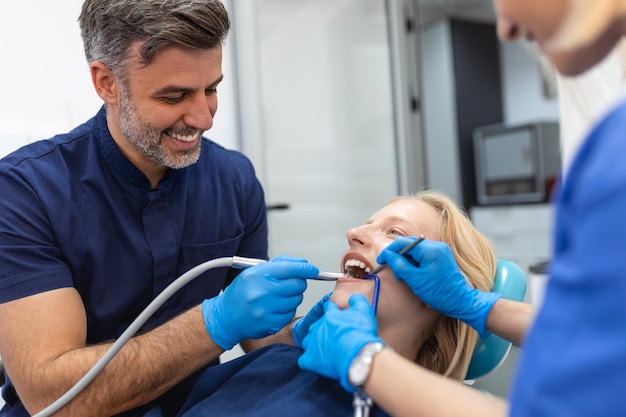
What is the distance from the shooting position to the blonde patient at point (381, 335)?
1121 mm

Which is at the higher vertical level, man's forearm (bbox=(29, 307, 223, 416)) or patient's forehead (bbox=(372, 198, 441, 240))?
patient's forehead (bbox=(372, 198, 441, 240))

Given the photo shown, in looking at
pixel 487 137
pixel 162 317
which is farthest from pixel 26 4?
pixel 487 137

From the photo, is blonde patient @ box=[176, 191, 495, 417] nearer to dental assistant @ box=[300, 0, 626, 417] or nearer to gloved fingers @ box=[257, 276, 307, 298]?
gloved fingers @ box=[257, 276, 307, 298]

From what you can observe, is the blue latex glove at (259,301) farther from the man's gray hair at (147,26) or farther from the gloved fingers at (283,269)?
the man's gray hair at (147,26)

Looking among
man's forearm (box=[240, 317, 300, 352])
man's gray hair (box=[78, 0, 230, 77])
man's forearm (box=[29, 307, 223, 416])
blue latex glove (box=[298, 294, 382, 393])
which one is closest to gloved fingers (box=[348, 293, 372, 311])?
blue latex glove (box=[298, 294, 382, 393])

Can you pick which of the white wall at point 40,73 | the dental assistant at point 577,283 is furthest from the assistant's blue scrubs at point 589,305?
the white wall at point 40,73

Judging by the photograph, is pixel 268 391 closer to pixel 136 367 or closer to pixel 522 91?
pixel 136 367

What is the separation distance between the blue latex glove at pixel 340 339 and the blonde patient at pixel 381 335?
141 millimetres

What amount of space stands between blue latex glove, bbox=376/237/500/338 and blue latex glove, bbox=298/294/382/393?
0.42ft

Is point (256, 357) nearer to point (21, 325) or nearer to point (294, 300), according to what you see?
point (294, 300)

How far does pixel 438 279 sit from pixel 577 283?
2.07 feet

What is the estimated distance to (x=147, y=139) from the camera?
4.38 feet

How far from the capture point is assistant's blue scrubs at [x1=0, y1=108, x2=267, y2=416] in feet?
4.02

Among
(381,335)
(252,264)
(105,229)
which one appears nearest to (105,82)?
(105,229)
